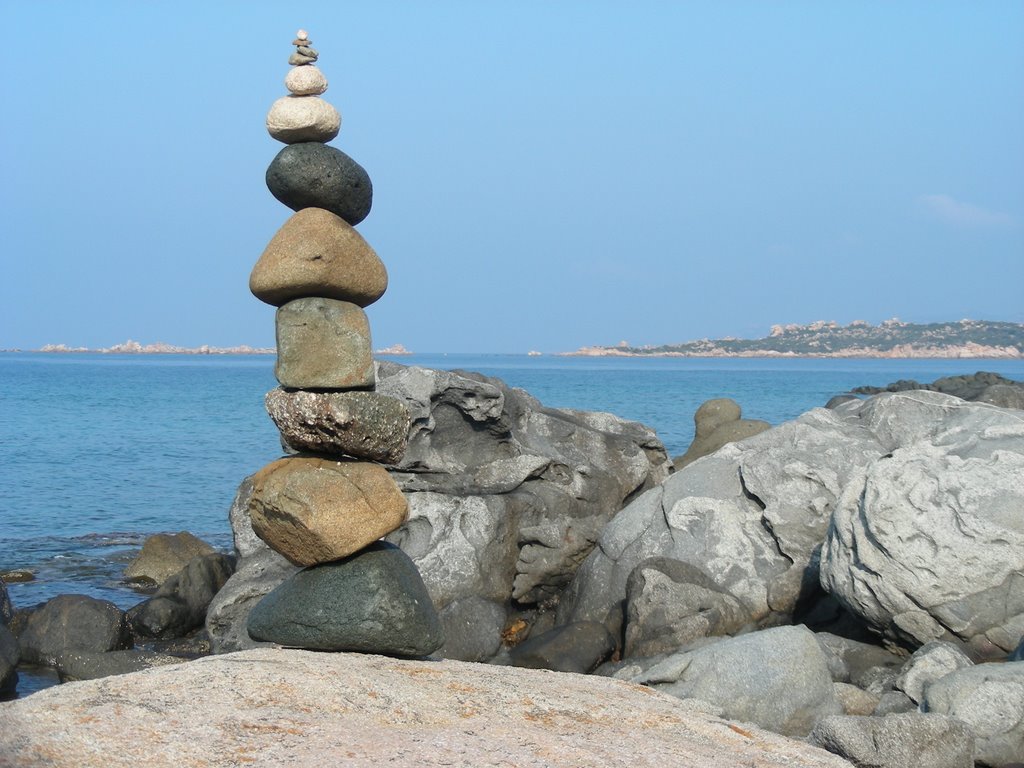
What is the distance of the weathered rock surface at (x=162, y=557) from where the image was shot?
17.7 meters

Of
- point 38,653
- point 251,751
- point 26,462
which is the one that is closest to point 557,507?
point 38,653

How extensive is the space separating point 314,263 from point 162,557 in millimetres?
11997

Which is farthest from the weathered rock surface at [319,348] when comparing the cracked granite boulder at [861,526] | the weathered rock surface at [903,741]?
the cracked granite boulder at [861,526]

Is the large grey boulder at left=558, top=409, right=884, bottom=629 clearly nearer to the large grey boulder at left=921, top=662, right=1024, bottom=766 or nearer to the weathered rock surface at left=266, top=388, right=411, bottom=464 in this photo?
the large grey boulder at left=921, top=662, right=1024, bottom=766

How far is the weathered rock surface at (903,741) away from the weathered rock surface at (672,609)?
350 cm

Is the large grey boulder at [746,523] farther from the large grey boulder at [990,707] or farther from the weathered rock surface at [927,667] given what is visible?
the large grey boulder at [990,707]

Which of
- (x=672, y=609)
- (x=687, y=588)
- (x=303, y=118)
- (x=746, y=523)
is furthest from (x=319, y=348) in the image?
(x=746, y=523)

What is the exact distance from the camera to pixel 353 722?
576 cm

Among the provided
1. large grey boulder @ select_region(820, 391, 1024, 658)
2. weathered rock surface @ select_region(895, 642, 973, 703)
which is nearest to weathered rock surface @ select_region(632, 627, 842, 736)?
weathered rock surface @ select_region(895, 642, 973, 703)

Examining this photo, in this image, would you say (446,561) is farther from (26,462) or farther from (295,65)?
(26,462)

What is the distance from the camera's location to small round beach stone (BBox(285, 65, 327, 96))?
758 centimetres

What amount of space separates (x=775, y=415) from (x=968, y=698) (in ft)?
162

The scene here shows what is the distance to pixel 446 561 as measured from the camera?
12906 mm

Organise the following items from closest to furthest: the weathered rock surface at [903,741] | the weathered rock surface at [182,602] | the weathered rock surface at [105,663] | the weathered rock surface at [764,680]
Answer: the weathered rock surface at [903,741]
the weathered rock surface at [764,680]
the weathered rock surface at [105,663]
the weathered rock surface at [182,602]
